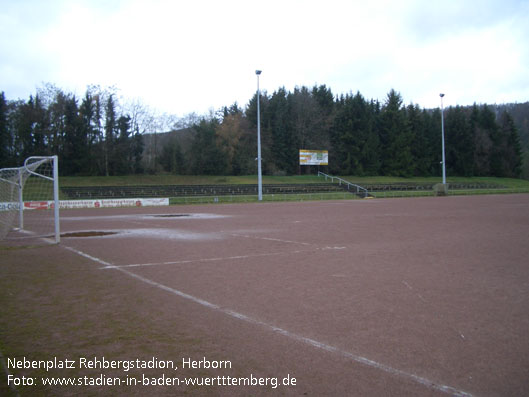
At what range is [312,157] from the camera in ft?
219

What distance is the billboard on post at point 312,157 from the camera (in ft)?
215

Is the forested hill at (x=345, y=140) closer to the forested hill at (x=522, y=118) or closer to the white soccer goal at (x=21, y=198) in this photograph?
the white soccer goal at (x=21, y=198)

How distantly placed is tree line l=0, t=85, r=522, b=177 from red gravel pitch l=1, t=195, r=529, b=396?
5688 cm

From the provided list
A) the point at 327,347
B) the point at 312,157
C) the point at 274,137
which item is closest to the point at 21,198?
the point at 327,347

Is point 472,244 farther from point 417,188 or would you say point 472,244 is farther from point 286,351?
point 417,188

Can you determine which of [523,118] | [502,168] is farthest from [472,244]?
[523,118]

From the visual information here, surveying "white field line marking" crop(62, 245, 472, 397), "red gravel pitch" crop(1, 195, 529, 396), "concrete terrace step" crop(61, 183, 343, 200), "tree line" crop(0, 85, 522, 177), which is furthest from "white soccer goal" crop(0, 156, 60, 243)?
"tree line" crop(0, 85, 522, 177)

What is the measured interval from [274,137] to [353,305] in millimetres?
72930

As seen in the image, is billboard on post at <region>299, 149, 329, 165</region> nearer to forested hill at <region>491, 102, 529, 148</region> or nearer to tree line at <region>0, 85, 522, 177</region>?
tree line at <region>0, 85, 522, 177</region>

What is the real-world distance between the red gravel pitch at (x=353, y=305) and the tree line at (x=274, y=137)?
187 ft

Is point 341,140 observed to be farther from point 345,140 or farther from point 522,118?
point 522,118

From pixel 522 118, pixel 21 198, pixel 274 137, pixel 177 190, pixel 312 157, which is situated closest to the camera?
pixel 21 198

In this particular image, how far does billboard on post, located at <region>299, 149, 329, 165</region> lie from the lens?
215ft

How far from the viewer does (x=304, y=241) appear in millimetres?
14141
